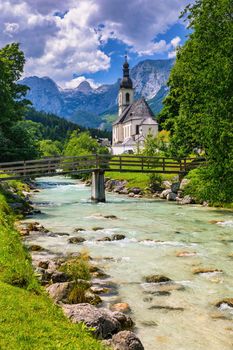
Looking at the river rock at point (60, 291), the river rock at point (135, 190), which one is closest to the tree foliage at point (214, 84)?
the river rock at point (60, 291)

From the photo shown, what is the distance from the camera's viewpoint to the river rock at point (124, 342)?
285 inches

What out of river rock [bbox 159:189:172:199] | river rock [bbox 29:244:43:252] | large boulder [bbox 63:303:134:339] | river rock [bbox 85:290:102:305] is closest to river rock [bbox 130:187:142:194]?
river rock [bbox 159:189:172:199]

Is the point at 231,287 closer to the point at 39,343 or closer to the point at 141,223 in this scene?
the point at 39,343

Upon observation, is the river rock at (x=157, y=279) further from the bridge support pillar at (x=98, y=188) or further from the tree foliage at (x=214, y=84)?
the bridge support pillar at (x=98, y=188)

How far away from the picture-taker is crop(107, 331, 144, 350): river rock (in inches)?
285

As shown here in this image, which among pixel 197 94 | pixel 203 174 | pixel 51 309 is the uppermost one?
pixel 197 94

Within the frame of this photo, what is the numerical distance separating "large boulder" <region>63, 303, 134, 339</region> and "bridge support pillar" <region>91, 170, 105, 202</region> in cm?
2774

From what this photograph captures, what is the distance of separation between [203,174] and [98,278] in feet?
32.1

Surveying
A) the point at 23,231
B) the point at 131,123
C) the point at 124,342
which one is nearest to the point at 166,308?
the point at 124,342

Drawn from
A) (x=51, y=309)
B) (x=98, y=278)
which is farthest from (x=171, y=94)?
(x=51, y=309)

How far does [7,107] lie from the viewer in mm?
43812

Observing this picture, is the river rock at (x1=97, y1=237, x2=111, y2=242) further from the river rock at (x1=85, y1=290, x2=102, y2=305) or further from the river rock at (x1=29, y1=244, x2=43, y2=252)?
the river rock at (x1=85, y1=290, x2=102, y2=305)

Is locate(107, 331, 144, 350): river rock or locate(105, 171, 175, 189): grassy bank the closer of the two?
locate(107, 331, 144, 350): river rock

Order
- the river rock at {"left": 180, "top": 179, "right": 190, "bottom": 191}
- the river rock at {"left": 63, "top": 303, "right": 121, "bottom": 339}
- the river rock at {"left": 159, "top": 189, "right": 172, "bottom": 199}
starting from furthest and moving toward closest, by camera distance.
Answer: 1. the river rock at {"left": 159, "top": 189, "right": 172, "bottom": 199}
2. the river rock at {"left": 180, "top": 179, "right": 190, "bottom": 191}
3. the river rock at {"left": 63, "top": 303, "right": 121, "bottom": 339}
